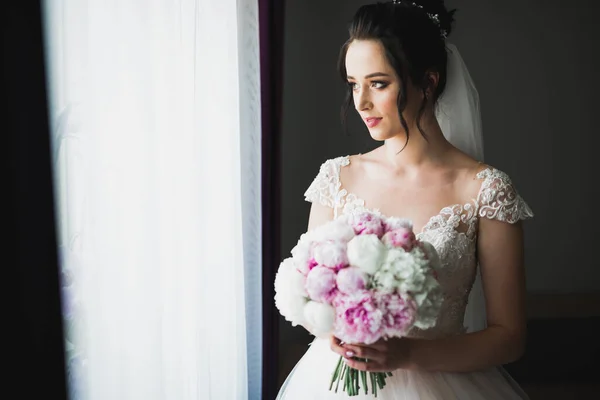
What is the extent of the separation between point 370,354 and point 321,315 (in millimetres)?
191

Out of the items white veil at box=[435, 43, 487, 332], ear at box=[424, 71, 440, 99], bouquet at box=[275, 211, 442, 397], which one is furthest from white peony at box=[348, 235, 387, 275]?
white veil at box=[435, 43, 487, 332]

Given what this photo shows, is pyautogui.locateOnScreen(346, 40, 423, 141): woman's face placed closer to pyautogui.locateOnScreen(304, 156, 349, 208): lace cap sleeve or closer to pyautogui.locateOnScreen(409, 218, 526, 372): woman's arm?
pyautogui.locateOnScreen(304, 156, 349, 208): lace cap sleeve

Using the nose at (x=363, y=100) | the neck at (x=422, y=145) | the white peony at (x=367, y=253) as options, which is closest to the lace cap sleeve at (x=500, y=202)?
the neck at (x=422, y=145)

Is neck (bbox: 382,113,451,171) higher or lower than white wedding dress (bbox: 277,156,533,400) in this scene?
higher

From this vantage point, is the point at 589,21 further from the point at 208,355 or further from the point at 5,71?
the point at 5,71

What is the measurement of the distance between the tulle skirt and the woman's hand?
162 mm

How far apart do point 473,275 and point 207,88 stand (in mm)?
985

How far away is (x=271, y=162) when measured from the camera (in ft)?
7.26

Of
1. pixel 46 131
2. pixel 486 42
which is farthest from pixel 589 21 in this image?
pixel 46 131

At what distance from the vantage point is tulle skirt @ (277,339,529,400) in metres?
1.38

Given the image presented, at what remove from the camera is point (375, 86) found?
1.50 m

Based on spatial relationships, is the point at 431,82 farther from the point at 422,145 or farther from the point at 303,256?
the point at 303,256

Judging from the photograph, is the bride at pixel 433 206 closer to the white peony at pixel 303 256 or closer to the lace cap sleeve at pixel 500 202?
the lace cap sleeve at pixel 500 202

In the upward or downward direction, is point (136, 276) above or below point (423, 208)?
below
